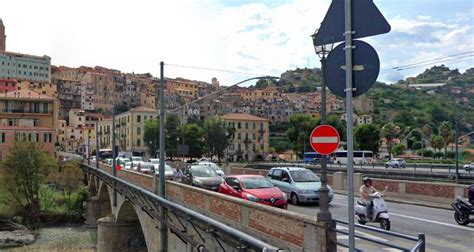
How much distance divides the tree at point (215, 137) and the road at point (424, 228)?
3023 inches

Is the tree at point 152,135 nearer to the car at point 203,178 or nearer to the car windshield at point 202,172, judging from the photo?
the car at point 203,178

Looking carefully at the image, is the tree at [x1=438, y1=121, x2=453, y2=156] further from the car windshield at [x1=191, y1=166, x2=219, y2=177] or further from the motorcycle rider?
the motorcycle rider

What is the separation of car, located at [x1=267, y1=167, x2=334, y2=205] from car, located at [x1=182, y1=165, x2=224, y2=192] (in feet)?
11.0

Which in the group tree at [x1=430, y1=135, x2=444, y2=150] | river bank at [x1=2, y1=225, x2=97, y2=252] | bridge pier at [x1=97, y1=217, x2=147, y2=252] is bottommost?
river bank at [x1=2, y1=225, x2=97, y2=252]

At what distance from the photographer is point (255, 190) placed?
60.2 feet

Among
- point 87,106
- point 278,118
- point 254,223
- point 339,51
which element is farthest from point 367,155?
point 87,106

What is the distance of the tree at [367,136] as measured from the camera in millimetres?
81688

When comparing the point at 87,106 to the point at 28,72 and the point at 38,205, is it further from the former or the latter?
the point at 38,205

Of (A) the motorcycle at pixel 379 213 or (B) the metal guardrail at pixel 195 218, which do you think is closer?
(B) the metal guardrail at pixel 195 218

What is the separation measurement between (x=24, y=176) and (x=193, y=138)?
146ft

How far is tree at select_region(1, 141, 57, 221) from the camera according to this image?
57062mm

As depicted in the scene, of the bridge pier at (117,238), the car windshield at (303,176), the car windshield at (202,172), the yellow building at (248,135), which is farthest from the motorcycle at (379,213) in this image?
the yellow building at (248,135)

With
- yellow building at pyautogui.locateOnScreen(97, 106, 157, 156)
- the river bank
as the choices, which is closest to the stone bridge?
the river bank

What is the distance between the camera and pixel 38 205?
5744 cm
